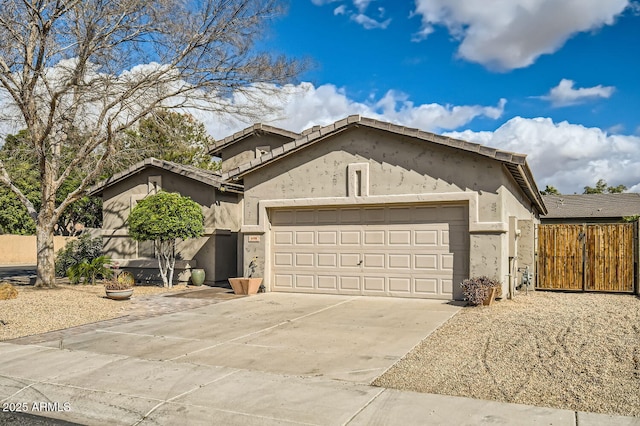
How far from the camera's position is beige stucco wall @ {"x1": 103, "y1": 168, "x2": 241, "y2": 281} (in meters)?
18.6

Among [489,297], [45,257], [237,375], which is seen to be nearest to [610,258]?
[489,297]

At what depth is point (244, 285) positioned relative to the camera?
51.3 feet

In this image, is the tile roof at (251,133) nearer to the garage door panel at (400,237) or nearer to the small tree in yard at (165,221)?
the small tree in yard at (165,221)

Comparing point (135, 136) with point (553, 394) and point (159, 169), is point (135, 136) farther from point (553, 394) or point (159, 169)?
point (553, 394)

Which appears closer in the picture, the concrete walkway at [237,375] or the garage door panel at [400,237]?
the concrete walkway at [237,375]

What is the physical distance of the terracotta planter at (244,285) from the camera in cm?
1562

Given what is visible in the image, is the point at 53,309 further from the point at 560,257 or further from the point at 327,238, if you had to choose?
the point at 560,257

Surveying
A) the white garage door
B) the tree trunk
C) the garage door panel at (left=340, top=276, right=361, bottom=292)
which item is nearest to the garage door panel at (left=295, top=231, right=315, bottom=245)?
the white garage door

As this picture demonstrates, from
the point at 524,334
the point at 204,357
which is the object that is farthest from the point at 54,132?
the point at 524,334

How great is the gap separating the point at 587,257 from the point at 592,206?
800 inches

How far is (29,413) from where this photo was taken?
6039 millimetres

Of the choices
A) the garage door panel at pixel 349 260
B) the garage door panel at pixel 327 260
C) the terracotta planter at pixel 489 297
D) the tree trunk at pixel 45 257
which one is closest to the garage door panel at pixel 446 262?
the terracotta planter at pixel 489 297

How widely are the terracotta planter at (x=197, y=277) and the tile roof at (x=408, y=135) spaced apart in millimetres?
3495

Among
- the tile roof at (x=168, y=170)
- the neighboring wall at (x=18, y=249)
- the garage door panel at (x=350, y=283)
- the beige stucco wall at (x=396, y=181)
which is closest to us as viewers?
the beige stucco wall at (x=396, y=181)
